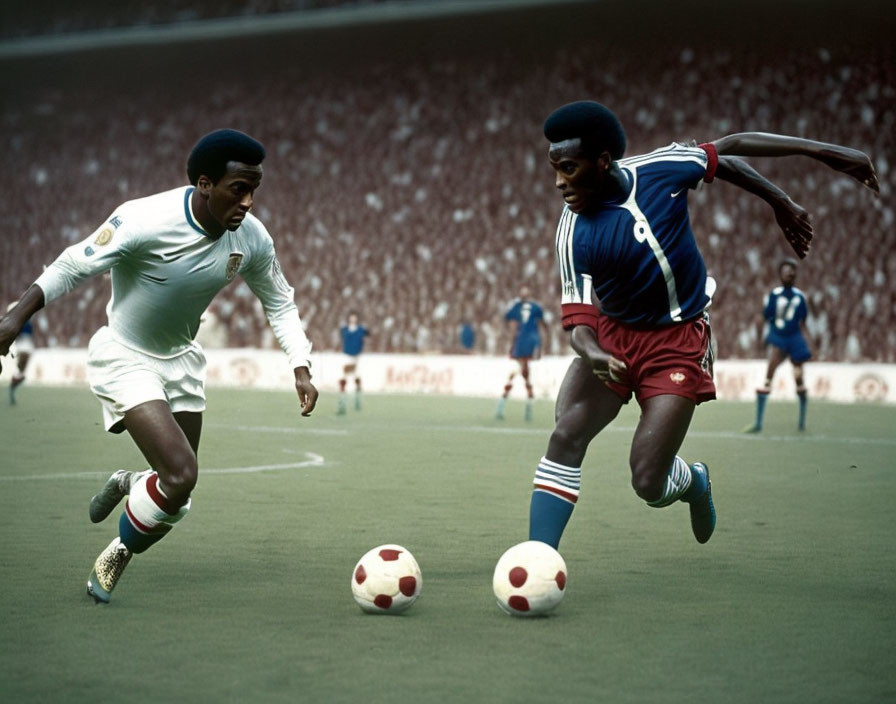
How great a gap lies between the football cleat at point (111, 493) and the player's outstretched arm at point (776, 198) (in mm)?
3054

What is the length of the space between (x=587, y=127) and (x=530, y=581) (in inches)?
71.7

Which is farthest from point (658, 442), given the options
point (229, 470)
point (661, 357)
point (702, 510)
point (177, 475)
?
point (229, 470)

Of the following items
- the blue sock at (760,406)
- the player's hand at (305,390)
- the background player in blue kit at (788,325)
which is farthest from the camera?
the background player in blue kit at (788,325)

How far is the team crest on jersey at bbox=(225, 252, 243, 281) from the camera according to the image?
582cm

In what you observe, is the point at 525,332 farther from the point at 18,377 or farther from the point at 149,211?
the point at 149,211

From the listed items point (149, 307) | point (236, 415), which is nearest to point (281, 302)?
point (149, 307)

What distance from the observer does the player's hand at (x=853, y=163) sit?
566 cm

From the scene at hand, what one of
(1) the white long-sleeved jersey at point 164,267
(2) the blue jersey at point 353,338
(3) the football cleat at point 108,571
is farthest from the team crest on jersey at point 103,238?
(2) the blue jersey at point 353,338

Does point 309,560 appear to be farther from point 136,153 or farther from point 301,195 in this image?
point 136,153

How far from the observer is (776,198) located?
586cm

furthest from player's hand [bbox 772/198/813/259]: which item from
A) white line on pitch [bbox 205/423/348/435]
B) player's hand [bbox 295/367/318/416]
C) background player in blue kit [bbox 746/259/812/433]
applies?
background player in blue kit [bbox 746/259/812/433]

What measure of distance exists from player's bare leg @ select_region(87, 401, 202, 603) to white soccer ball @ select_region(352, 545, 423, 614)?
80cm

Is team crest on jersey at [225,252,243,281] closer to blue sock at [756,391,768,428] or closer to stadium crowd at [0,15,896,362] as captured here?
blue sock at [756,391,768,428]

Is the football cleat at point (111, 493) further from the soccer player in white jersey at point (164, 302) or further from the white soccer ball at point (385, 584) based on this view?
the white soccer ball at point (385, 584)
